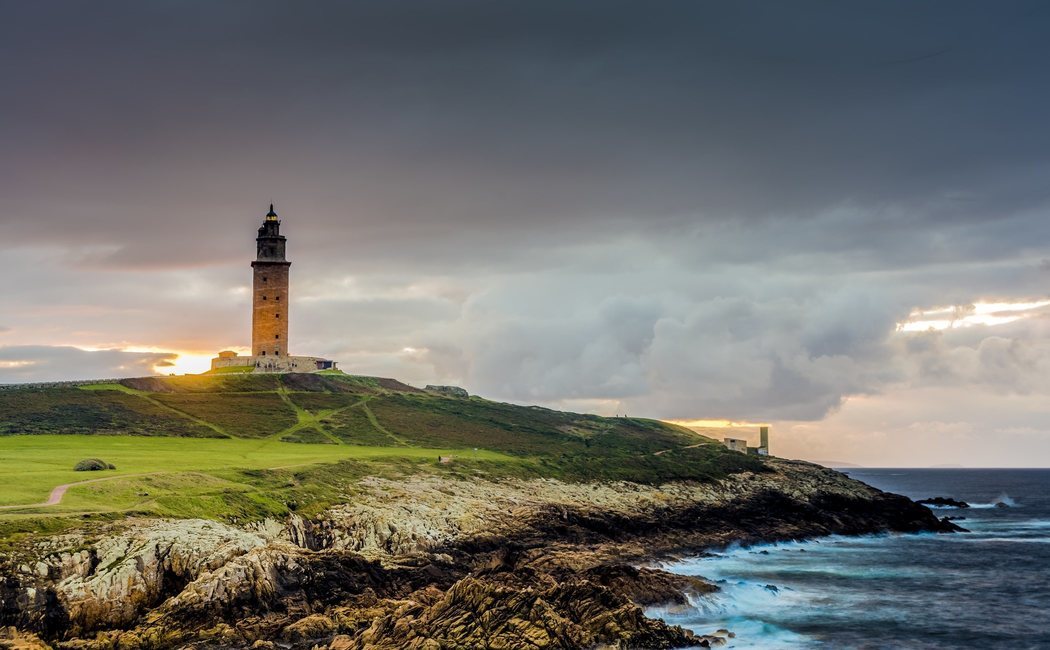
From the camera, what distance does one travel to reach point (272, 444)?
8969 centimetres

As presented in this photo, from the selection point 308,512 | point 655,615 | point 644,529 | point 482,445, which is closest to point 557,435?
point 482,445

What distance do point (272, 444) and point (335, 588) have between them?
48.5 m

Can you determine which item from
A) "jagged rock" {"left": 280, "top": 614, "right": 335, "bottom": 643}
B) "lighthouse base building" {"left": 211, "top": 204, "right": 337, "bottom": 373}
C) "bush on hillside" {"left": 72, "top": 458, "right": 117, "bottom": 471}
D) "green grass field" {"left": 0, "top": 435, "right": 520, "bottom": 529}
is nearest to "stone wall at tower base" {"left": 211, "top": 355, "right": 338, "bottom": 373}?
"lighthouse base building" {"left": 211, "top": 204, "right": 337, "bottom": 373}

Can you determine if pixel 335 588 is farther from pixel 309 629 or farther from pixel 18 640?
pixel 18 640

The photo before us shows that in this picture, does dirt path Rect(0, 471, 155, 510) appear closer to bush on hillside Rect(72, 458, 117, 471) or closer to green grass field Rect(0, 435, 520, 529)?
green grass field Rect(0, 435, 520, 529)

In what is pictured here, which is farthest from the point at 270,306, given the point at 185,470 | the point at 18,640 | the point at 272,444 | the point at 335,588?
the point at 18,640

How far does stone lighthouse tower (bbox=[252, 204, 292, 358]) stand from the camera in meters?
129

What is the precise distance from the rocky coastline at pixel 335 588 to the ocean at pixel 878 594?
9.64ft

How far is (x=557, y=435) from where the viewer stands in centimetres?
11712

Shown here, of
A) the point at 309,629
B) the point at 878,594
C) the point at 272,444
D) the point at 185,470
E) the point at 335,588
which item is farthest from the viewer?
the point at 272,444

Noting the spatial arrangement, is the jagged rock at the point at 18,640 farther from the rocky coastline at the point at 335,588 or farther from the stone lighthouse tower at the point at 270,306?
the stone lighthouse tower at the point at 270,306

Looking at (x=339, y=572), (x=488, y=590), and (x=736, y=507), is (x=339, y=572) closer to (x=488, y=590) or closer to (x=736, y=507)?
(x=488, y=590)

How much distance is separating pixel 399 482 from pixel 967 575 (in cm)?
3713

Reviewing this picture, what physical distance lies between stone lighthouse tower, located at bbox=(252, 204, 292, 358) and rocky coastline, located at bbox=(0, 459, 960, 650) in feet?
238
